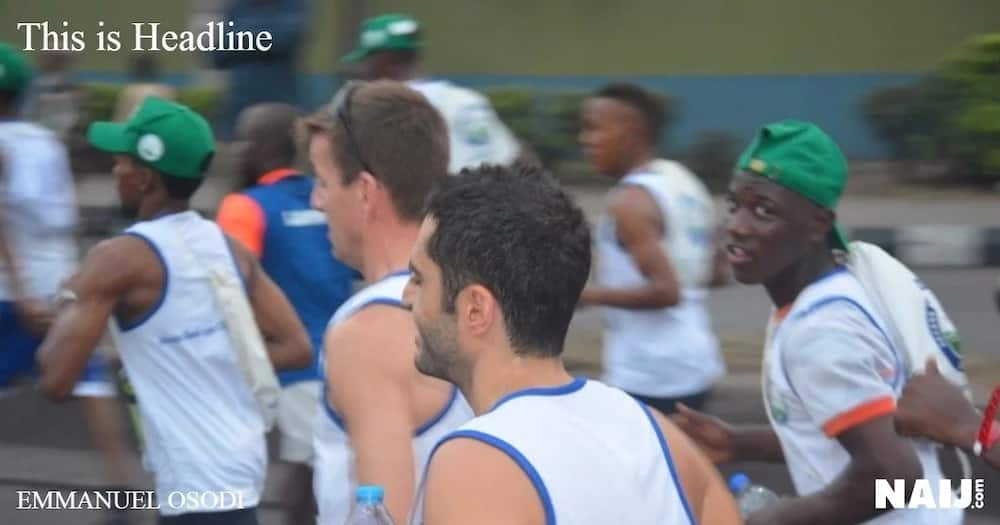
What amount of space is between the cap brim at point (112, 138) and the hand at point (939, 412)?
2.41 metres

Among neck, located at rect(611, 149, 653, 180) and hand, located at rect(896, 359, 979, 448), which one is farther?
neck, located at rect(611, 149, 653, 180)

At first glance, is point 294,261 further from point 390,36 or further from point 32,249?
point 32,249

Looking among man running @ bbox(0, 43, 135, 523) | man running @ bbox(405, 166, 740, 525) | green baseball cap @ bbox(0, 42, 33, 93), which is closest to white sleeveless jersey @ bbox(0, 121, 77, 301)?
man running @ bbox(0, 43, 135, 523)

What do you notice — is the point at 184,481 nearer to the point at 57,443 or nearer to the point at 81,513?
the point at 81,513

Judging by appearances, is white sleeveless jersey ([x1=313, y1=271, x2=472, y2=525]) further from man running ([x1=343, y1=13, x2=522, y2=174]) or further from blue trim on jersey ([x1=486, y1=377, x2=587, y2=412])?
man running ([x1=343, y1=13, x2=522, y2=174])

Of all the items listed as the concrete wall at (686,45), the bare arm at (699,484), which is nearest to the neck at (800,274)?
the bare arm at (699,484)

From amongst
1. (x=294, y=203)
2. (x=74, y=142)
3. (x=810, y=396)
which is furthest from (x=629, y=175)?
(x=74, y=142)

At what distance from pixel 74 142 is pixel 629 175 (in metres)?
13.2

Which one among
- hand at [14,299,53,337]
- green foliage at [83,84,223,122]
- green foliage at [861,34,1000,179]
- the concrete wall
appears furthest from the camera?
the concrete wall

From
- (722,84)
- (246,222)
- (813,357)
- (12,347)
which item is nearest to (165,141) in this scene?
(246,222)

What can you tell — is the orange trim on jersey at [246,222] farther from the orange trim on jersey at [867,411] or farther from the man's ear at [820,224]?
the orange trim on jersey at [867,411]

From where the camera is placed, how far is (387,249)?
3.58 metres

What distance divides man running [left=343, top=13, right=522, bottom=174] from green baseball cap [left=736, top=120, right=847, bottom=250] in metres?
2.60

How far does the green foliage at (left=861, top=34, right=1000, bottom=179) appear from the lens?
17.0m
